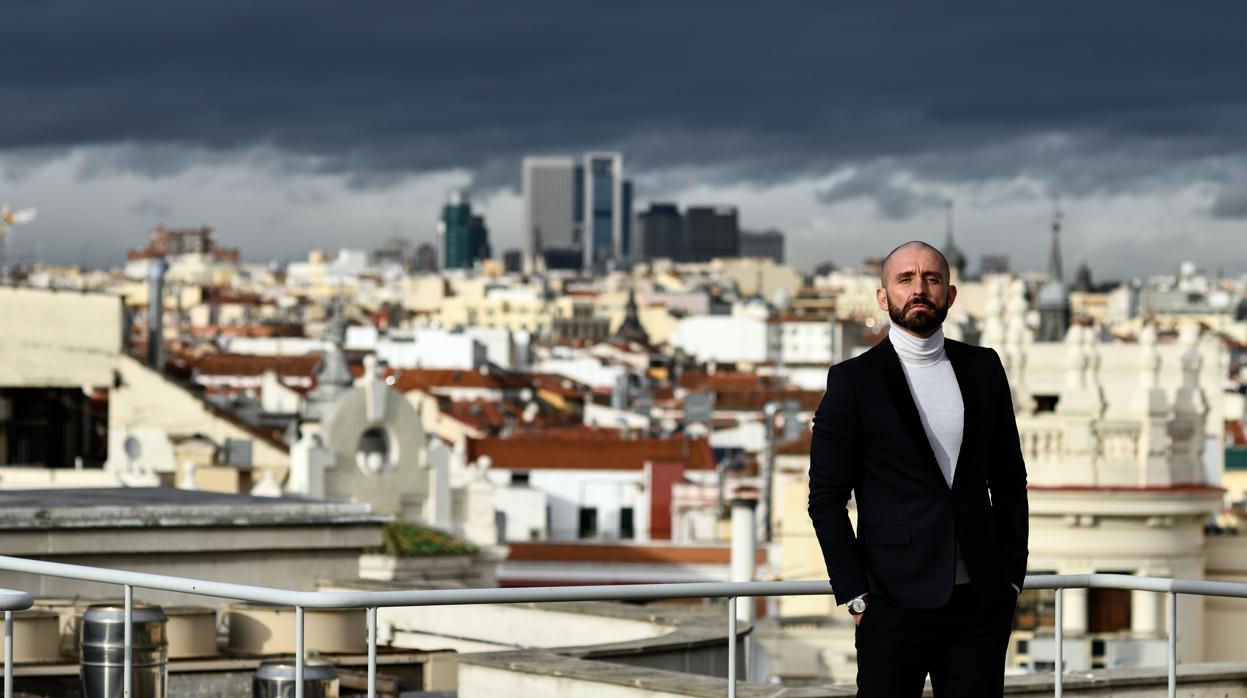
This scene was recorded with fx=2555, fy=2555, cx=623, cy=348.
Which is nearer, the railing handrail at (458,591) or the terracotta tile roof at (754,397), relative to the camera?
the railing handrail at (458,591)

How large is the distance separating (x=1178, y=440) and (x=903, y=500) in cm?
2396

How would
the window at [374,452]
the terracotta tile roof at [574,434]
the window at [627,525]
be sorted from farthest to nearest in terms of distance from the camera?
the terracotta tile roof at [574,434]
the window at [627,525]
the window at [374,452]

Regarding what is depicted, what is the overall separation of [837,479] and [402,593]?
1354 mm

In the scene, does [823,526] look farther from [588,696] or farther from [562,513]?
[562,513]

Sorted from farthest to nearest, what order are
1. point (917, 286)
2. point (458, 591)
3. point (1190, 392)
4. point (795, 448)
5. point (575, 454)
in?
point (575, 454) → point (795, 448) → point (1190, 392) → point (458, 591) → point (917, 286)

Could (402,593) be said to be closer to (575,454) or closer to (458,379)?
(575,454)

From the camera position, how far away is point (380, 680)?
1145 centimetres

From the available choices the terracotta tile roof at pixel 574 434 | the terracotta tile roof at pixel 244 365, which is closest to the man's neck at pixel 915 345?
the terracotta tile roof at pixel 574 434

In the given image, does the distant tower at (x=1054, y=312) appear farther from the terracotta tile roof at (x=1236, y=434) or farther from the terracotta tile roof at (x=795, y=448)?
the terracotta tile roof at (x=1236, y=434)

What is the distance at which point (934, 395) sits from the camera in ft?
21.5

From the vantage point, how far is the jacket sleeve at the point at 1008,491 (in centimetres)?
655

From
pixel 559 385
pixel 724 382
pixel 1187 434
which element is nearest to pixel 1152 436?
pixel 1187 434

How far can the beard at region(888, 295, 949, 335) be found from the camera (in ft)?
21.1

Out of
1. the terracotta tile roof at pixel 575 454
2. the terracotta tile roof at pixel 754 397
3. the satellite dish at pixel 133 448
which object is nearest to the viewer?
the satellite dish at pixel 133 448
